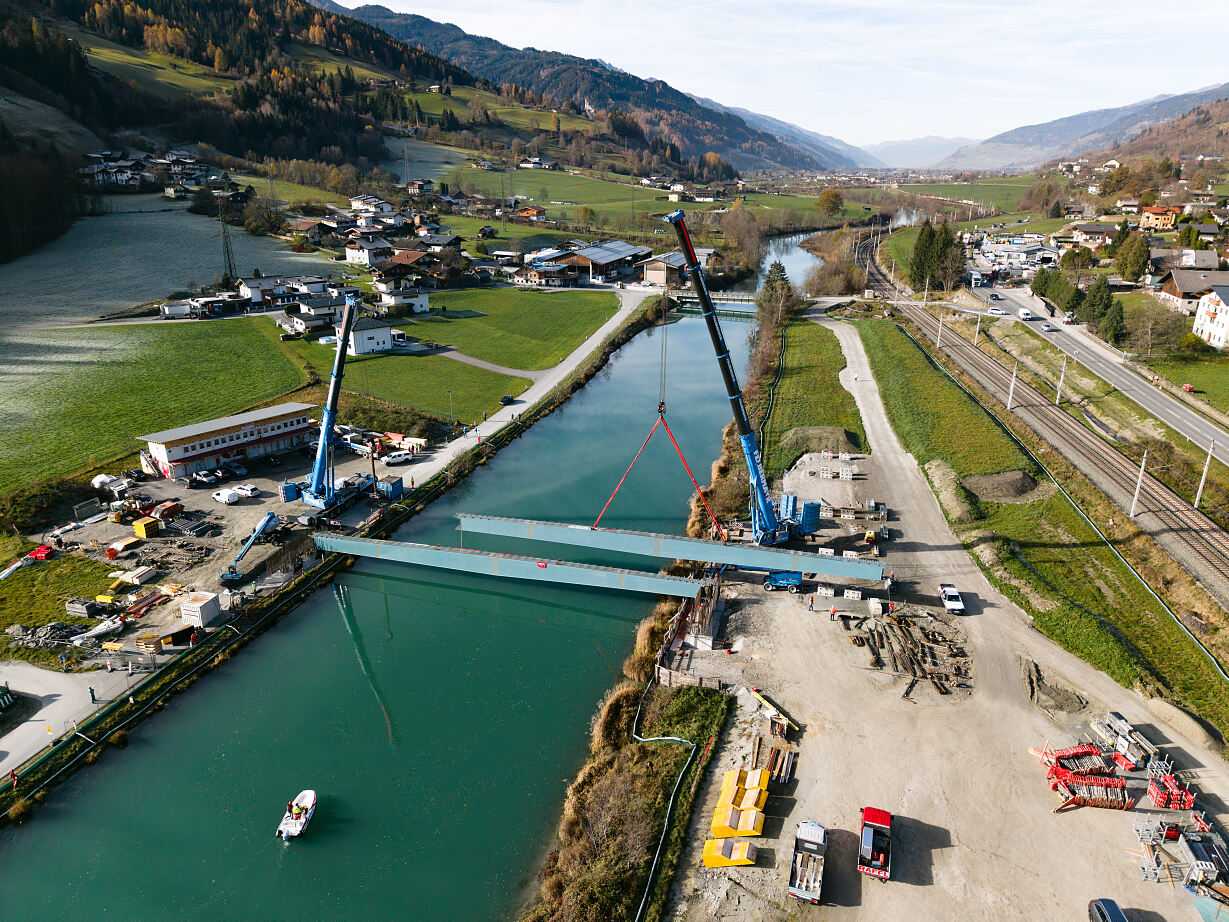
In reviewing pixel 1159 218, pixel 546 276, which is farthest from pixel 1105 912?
pixel 1159 218

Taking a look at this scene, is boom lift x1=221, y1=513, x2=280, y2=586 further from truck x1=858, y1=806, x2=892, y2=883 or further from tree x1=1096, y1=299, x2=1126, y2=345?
tree x1=1096, y1=299, x2=1126, y2=345

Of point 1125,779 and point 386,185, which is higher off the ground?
point 386,185

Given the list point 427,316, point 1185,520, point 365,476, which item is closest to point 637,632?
point 365,476

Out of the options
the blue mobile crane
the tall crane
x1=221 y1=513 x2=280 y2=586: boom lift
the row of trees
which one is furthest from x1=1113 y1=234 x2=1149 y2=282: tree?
x1=221 y1=513 x2=280 y2=586: boom lift

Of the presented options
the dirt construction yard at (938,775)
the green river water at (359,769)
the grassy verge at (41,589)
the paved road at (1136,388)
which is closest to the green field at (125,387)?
the grassy verge at (41,589)

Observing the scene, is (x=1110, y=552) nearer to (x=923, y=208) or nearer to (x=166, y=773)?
(x=166, y=773)

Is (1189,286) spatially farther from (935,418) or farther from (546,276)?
(546,276)
